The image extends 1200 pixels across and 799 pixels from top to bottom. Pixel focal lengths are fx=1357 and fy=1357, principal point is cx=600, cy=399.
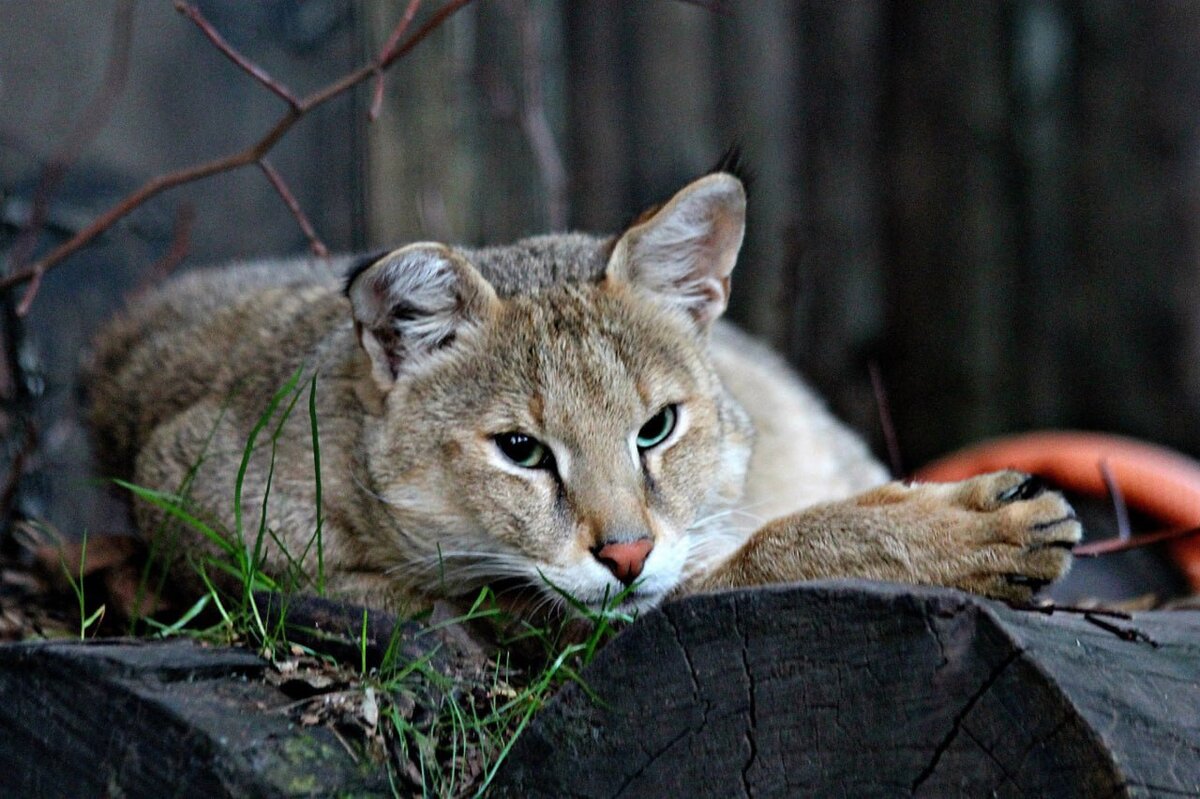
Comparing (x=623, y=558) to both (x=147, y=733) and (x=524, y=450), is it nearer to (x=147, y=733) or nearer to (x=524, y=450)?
(x=524, y=450)

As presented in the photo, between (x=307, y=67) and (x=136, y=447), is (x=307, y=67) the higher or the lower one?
the higher one

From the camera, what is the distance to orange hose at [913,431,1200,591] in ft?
18.5

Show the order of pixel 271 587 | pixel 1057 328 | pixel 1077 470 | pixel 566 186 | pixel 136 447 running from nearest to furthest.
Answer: pixel 271 587 < pixel 136 447 < pixel 1077 470 < pixel 1057 328 < pixel 566 186

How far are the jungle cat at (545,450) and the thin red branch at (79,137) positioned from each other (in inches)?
41.0

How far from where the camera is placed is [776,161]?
7840mm

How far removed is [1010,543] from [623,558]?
899 mm

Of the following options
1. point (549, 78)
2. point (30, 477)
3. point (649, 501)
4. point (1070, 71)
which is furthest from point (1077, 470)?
point (30, 477)

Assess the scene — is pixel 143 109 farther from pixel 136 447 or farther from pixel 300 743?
pixel 300 743

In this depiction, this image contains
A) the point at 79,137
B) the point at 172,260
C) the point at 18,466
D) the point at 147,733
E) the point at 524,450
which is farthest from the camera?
the point at 79,137

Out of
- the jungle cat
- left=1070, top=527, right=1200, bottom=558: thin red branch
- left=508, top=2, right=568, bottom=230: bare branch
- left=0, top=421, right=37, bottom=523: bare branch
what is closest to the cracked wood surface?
the jungle cat

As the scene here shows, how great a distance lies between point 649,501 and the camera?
3551 millimetres

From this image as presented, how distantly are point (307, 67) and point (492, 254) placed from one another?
145 inches

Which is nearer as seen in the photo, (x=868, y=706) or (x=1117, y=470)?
(x=868, y=706)

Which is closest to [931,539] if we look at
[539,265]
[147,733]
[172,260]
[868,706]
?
[868,706]
